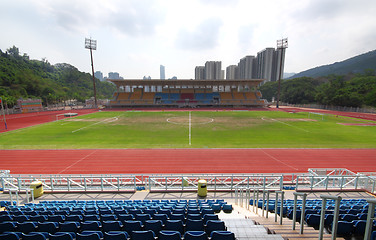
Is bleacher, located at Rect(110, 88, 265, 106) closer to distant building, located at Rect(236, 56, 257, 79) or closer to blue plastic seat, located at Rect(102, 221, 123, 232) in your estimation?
blue plastic seat, located at Rect(102, 221, 123, 232)

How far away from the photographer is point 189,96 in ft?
245

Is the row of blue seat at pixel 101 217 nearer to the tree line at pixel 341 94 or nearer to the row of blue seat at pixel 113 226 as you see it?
the row of blue seat at pixel 113 226

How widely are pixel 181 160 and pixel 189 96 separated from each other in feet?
Result: 196

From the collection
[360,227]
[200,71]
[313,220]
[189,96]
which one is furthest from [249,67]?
[360,227]

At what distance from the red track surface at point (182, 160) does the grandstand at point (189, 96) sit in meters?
49.4

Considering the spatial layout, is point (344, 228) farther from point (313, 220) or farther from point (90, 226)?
point (90, 226)

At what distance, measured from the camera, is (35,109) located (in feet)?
189

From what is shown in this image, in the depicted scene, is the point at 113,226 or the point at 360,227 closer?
the point at 360,227

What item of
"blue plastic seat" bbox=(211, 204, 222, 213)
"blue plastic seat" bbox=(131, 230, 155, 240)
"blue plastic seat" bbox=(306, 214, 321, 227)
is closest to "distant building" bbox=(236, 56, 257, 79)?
"blue plastic seat" bbox=(211, 204, 222, 213)

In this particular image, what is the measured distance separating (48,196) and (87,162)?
20.9 ft

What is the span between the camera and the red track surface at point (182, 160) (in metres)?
14.6

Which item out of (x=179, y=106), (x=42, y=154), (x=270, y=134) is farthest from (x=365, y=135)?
(x=179, y=106)

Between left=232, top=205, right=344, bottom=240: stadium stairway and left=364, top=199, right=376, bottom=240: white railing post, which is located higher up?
left=364, top=199, right=376, bottom=240: white railing post

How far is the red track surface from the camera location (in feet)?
48.0
